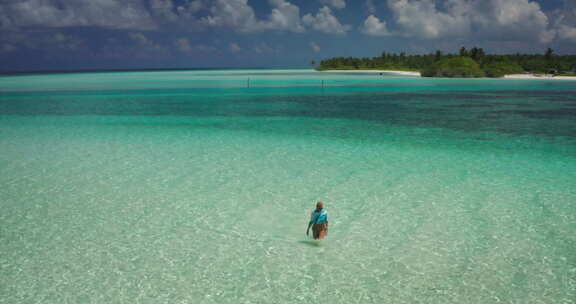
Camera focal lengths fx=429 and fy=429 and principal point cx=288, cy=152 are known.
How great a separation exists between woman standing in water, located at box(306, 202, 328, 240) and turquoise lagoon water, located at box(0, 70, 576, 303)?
0.29 meters

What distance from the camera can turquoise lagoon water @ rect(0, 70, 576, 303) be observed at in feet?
27.0

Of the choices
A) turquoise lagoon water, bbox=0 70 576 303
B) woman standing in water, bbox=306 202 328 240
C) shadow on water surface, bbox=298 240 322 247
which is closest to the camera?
turquoise lagoon water, bbox=0 70 576 303

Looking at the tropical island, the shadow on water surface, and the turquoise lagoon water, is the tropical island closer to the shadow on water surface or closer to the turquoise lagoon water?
the turquoise lagoon water

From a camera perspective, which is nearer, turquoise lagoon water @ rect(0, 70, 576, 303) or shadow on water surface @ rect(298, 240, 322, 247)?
turquoise lagoon water @ rect(0, 70, 576, 303)

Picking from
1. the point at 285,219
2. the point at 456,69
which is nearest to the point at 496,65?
the point at 456,69

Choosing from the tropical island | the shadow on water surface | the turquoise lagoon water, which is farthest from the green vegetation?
the shadow on water surface

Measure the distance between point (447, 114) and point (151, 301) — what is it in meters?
31.5

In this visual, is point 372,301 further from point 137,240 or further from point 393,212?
point 137,240

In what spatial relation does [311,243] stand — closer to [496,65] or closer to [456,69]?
[456,69]

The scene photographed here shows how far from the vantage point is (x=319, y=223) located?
9.68m

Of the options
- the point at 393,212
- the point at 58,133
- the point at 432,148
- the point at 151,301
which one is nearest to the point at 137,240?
the point at 151,301

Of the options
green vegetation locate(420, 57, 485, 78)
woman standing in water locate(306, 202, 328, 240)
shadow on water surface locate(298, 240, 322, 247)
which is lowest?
shadow on water surface locate(298, 240, 322, 247)

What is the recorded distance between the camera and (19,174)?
625 inches

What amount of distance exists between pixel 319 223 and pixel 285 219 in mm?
1939
